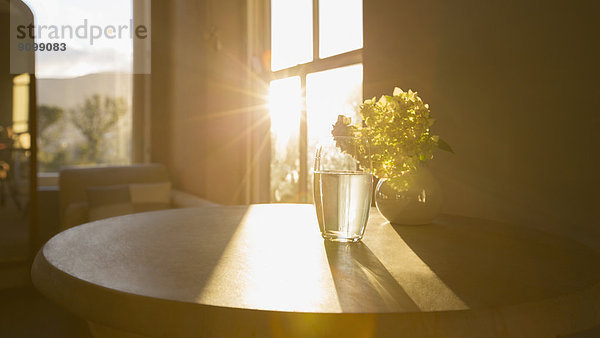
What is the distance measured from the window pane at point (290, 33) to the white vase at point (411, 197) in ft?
5.70

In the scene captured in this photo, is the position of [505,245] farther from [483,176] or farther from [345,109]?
[345,109]

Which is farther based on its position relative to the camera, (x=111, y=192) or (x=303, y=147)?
(x=111, y=192)

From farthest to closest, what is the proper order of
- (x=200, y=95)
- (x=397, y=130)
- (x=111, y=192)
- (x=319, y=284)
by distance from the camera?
→ (x=200, y=95) → (x=111, y=192) → (x=397, y=130) → (x=319, y=284)

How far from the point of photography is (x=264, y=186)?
3111 mm

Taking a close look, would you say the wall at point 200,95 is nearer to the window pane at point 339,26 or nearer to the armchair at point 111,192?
the armchair at point 111,192

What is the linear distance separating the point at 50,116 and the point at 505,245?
17.1 feet

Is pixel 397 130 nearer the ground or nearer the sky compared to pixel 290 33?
nearer the ground

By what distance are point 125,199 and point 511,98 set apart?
305cm

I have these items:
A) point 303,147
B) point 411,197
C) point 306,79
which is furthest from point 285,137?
point 411,197

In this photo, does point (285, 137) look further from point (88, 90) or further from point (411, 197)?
point (88, 90)

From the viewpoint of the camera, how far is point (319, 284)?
1.91 feet

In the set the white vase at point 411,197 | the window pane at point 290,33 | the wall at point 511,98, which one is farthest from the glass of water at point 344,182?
the window pane at point 290,33

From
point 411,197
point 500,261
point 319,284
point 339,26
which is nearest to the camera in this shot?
point 319,284

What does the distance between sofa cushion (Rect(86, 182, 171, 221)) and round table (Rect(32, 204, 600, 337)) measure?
2.50 m
